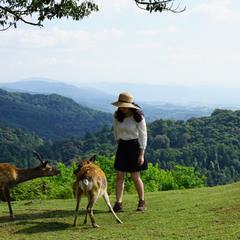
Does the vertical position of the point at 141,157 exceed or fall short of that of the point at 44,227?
it exceeds it

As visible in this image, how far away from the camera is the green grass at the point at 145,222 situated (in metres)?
8.01

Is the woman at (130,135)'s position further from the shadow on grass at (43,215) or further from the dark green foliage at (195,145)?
the dark green foliage at (195,145)

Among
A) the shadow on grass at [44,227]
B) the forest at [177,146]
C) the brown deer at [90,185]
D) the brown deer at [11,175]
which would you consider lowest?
the forest at [177,146]

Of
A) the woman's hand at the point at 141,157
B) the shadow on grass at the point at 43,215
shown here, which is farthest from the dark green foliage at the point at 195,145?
the woman's hand at the point at 141,157

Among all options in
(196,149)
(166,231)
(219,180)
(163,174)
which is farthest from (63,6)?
(196,149)

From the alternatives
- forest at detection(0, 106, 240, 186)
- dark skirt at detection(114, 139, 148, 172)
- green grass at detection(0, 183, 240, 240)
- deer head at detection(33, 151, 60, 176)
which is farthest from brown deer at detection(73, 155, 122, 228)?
forest at detection(0, 106, 240, 186)

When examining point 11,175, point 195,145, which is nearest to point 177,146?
point 195,145

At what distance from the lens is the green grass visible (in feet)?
26.3

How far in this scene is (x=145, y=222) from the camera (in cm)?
910

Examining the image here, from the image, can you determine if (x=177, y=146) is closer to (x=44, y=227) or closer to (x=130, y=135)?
(x=130, y=135)

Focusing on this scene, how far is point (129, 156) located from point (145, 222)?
1468 mm

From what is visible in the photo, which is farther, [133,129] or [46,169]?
[46,169]

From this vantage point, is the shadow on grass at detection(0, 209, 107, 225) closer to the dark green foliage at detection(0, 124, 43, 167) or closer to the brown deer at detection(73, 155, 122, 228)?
the brown deer at detection(73, 155, 122, 228)

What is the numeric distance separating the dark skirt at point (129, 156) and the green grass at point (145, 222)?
2.91 feet
